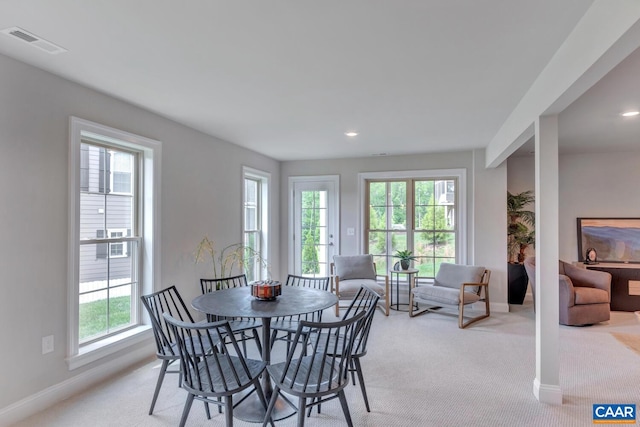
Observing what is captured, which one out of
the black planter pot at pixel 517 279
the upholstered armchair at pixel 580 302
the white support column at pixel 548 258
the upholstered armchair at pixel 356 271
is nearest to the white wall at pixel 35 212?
the upholstered armchair at pixel 356 271

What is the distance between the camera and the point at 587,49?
1749 mm

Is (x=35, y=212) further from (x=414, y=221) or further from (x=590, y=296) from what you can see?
(x=590, y=296)

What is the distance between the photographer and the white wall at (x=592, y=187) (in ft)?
18.5

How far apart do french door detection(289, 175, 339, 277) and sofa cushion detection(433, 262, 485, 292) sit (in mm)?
1776

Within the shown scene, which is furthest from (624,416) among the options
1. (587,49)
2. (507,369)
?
(587,49)

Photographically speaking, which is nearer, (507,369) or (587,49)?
(587,49)

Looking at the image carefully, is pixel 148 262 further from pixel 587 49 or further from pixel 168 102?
pixel 587 49

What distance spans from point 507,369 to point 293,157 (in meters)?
4.29

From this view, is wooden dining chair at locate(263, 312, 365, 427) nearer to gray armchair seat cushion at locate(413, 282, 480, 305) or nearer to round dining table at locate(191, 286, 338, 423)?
round dining table at locate(191, 286, 338, 423)

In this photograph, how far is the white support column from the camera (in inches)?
99.7

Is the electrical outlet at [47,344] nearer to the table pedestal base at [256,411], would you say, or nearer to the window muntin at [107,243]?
the window muntin at [107,243]

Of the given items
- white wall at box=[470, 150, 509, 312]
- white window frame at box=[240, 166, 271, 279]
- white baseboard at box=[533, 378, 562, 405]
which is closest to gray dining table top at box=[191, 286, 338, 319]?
white baseboard at box=[533, 378, 562, 405]

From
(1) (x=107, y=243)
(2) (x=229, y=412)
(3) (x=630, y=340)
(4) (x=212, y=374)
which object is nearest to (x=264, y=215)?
(1) (x=107, y=243)

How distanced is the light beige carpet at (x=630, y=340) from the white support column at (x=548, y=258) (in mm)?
1980
